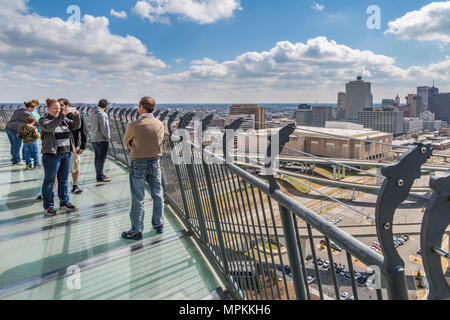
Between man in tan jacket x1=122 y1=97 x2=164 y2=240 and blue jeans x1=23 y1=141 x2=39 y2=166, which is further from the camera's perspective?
blue jeans x1=23 y1=141 x2=39 y2=166

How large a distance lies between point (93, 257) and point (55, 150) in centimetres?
183

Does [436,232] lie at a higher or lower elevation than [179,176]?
higher

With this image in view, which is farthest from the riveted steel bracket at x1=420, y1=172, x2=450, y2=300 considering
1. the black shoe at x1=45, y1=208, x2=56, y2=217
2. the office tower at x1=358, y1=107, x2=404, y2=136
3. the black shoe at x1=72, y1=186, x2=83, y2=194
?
the office tower at x1=358, y1=107, x2=404, y2=136

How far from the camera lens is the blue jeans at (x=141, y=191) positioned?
12.1 ft

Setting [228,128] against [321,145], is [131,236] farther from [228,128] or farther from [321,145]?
[321,145]

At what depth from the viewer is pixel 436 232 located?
978mm

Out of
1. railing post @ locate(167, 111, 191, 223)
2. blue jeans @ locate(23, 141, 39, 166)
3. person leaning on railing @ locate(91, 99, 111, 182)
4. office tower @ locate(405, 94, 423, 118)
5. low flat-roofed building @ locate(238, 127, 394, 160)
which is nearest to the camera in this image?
low flat-roofed building @ locate(238, 127, 394, 160)

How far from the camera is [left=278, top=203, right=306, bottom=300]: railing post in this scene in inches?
64.8

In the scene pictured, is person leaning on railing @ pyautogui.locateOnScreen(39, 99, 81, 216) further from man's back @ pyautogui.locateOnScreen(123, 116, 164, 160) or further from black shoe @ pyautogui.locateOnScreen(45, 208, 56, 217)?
man's back @ pyautogui.locateOnScreen(123, 116, 164, 160)

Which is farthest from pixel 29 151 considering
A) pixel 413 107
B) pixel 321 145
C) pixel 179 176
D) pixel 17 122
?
pixel 413 107

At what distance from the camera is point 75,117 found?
488cm

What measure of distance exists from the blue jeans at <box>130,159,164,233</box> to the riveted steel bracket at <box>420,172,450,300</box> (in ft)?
10.4
